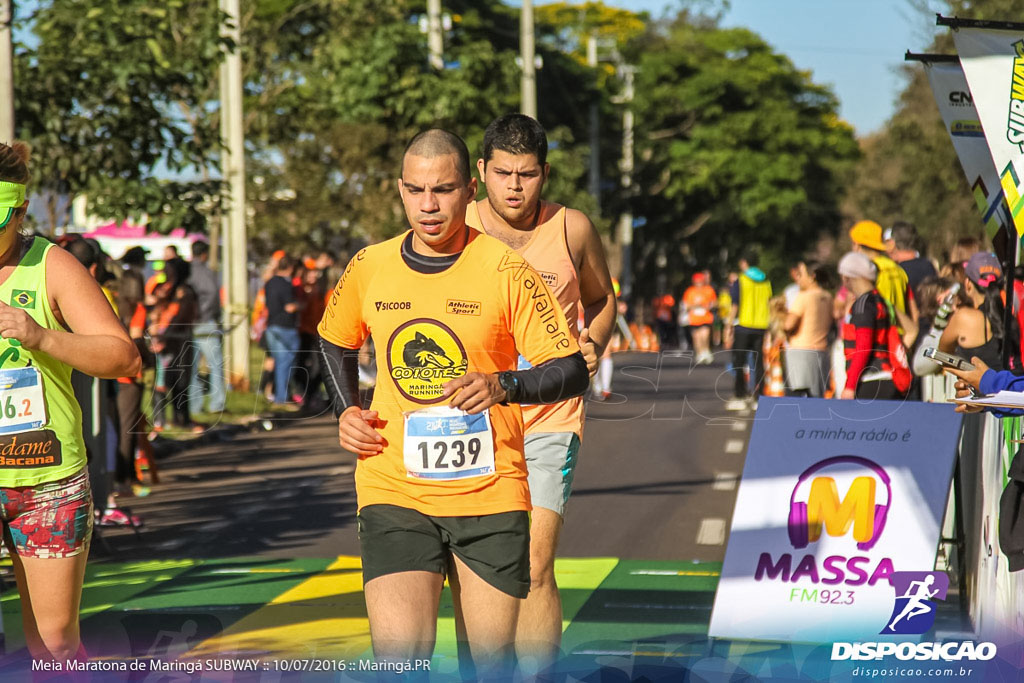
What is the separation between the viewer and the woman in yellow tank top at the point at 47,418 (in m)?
4.32

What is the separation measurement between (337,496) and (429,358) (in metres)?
7.95

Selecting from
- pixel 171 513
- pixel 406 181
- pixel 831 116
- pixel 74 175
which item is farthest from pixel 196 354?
pixel 831 116

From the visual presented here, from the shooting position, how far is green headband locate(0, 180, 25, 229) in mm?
4355

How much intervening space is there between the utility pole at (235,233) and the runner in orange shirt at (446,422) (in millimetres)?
16075

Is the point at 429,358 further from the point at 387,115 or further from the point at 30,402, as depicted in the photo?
the point at 387,115

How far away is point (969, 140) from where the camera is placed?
6695 mm

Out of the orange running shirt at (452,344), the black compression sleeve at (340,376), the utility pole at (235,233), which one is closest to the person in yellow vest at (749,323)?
the utility pole at (235,233)

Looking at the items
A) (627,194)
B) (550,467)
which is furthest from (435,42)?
(627,194)

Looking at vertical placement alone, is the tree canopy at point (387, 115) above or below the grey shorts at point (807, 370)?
above

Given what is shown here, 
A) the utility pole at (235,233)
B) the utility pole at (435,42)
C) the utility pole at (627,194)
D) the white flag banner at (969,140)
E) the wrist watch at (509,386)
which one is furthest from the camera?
the utility pole at (627,194)

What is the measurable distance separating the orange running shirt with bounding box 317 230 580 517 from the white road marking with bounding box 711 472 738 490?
8222 millimetres

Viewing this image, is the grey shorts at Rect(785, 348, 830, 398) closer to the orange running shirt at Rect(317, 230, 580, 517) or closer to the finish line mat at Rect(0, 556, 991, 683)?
the finish line mat at Rect(0, 556, 991, 683)

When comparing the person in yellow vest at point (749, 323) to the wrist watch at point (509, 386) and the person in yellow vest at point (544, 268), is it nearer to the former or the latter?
the person in yellow vest at point (544, 268)

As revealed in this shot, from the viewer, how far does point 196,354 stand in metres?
14.4
